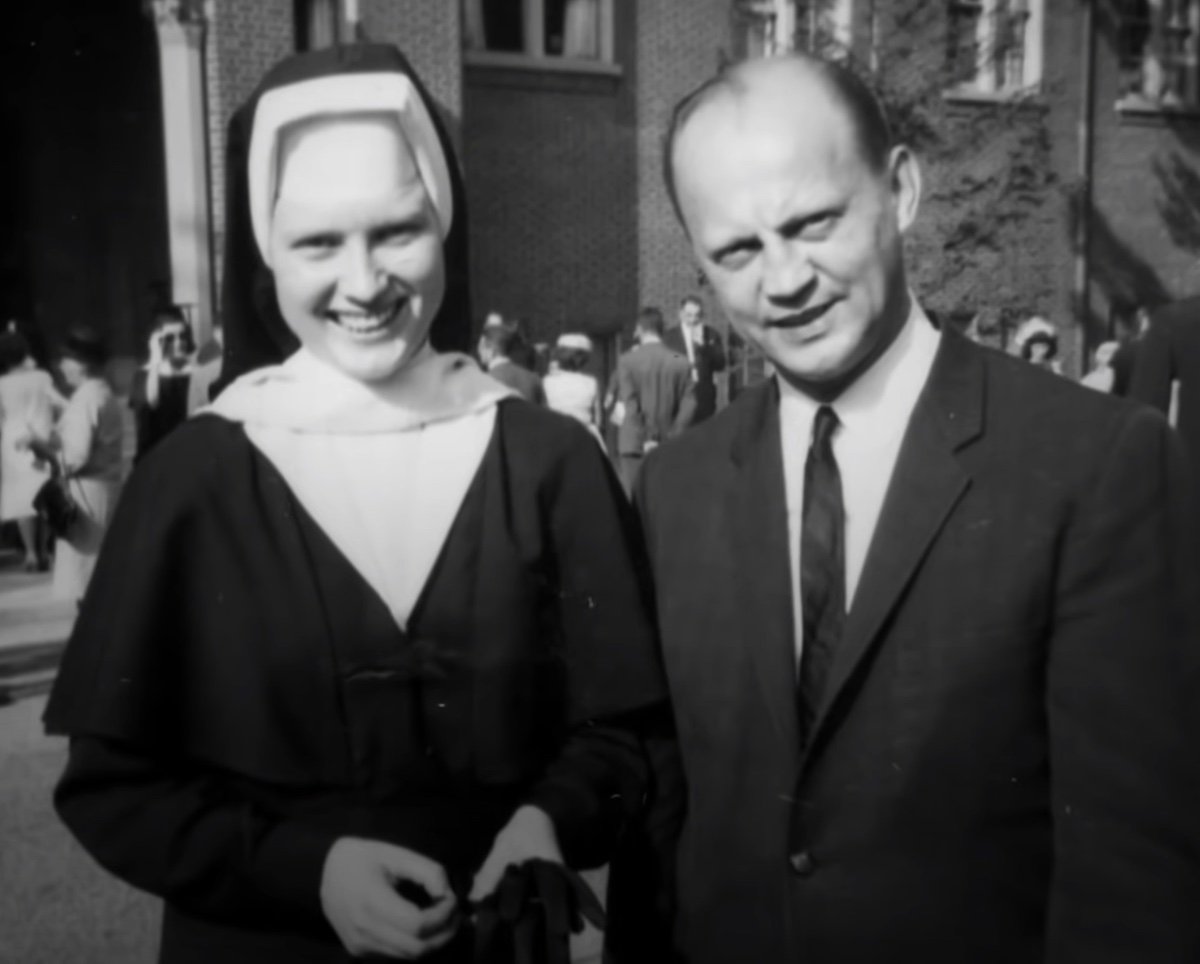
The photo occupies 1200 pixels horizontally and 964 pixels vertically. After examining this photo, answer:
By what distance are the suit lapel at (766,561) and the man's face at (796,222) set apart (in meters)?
0.17

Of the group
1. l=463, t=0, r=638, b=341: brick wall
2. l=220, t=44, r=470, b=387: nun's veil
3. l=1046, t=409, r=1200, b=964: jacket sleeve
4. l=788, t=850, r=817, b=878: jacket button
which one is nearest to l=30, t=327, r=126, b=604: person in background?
l=220, t=44, r=470, b=387: nun's veil

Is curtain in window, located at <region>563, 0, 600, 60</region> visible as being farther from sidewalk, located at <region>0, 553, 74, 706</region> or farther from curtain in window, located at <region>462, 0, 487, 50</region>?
sidewalk, located at <region>0, 553, 74, 706</region>

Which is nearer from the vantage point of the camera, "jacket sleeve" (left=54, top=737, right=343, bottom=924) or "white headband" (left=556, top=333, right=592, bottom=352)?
"jacket sleeve" (left=54, top=737, right=343, bottom=924)

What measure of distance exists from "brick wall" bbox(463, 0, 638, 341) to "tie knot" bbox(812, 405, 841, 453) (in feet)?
42.8

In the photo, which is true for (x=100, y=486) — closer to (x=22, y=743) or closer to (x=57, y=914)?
(x=22, y=743)

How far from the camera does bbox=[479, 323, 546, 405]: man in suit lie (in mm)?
8141

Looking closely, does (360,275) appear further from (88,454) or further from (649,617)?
(88,454)

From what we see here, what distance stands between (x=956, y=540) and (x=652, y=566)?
1.51 feet

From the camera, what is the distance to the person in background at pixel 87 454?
718cm

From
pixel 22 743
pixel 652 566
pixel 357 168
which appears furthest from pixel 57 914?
pixel 357 168

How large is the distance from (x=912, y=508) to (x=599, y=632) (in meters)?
0.45

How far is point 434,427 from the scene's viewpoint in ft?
6.10

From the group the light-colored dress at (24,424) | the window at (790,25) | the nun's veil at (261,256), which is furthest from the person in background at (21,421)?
the window at (790,25)

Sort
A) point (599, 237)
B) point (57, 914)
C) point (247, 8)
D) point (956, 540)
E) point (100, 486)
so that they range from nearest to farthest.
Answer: point (956, 540)
point (57, 914)
point (100, 486)
point (247, 8)
point (599, 237)
